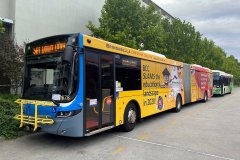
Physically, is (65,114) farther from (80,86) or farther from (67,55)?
(67,55)

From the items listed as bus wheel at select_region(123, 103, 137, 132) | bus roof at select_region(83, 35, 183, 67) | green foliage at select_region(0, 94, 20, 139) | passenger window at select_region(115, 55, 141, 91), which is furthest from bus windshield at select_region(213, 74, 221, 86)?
green foliage at select_region(0, 94, 20, 139)

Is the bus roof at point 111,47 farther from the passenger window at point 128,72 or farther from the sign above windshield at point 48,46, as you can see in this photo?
the sign above windshield at point 48,46

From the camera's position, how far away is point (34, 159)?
5.96m

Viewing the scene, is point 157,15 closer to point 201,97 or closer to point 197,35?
point 201,97

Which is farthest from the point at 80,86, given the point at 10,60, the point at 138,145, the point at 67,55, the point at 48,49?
the point at 10,60

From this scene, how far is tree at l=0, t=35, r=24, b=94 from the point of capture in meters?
12.0

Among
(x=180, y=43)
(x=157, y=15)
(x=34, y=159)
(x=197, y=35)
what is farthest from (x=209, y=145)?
(x=197, y=35)

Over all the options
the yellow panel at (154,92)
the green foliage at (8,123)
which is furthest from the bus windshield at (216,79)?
the green foliage at (8,123)

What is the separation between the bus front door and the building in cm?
960

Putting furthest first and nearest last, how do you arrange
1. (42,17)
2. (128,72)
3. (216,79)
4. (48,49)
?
1. (216,79)
2. (42,17)
3. (128,72)
4. (48,49)

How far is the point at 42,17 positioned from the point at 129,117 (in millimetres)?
11865

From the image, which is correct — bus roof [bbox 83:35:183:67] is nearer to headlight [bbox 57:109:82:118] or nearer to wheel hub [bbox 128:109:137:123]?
headlight [bbox 57:109:82:118]

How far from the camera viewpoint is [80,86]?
21.8 feet

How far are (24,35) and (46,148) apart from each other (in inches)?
448
